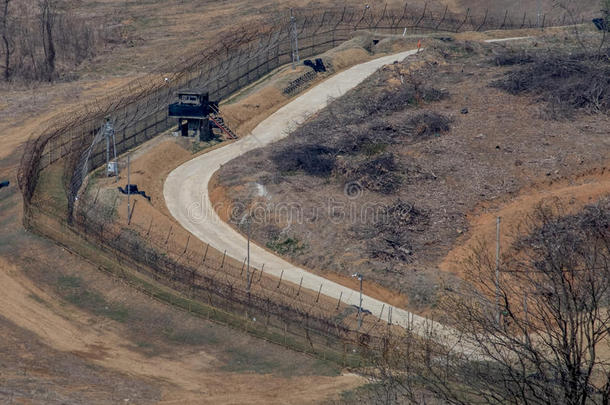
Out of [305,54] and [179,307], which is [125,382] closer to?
[179,307]

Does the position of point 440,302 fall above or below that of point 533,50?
below

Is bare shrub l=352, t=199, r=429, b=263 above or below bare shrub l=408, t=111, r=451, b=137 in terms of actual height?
below

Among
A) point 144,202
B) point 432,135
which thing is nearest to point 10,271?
point 144,202

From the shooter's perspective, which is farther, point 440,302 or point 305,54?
point 305,54

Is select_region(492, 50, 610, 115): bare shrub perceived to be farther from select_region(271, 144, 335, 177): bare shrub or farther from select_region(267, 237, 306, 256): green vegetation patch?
select_region(267, 237, 306, 256): green vegetation patch

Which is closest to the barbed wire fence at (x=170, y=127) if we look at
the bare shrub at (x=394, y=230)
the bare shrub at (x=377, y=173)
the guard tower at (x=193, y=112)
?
the guard tower at (x=193, y=112)

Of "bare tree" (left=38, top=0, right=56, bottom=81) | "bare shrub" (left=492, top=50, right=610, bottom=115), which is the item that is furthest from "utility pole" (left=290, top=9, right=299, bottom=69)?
"bare tree" (left=38, top=0, right=56, bottom=81)
